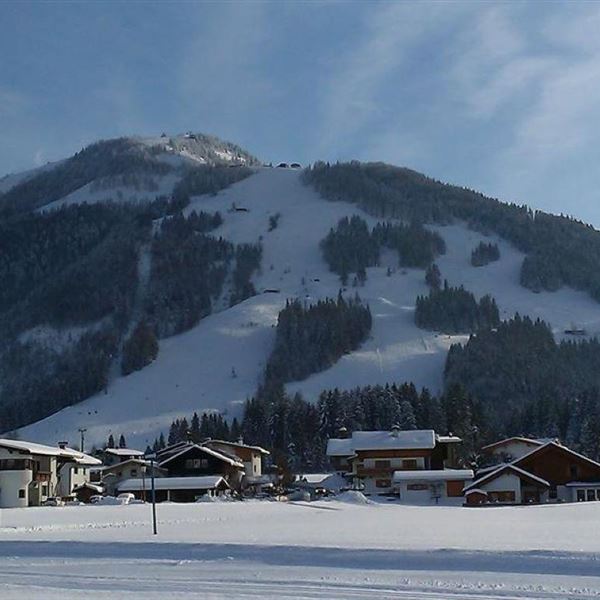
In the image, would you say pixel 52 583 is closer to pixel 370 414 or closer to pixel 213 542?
pixel 213 542

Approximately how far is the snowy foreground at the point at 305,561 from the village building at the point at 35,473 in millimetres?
33904

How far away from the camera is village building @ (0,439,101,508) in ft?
230

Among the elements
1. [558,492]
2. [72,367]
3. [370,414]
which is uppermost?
[72,367]

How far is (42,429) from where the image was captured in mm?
145750

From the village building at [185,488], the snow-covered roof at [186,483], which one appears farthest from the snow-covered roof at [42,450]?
the village building at [185,488]

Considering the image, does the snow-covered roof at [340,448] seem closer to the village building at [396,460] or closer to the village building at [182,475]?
the village building at [396,460]

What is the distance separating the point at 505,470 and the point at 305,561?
49734 millimetres

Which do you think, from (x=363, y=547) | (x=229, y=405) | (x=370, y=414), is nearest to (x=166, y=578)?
(x=363, y=547)

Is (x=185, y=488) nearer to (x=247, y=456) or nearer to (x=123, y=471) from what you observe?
(x=123, y=471)

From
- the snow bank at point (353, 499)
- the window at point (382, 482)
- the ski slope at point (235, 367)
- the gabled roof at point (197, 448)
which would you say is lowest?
the snow bank at point (353, 499)

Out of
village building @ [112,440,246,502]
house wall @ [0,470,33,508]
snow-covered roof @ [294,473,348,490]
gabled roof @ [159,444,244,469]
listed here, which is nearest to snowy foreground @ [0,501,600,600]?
house wall @ [0,470,33,508]

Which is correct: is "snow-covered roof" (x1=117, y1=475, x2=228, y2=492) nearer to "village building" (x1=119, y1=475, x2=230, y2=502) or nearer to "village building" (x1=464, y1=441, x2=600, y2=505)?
"village building" (x1=119, y1=475, x2=230, y2=502)

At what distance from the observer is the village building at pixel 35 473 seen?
230 feet

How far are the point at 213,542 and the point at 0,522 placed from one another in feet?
58.3
